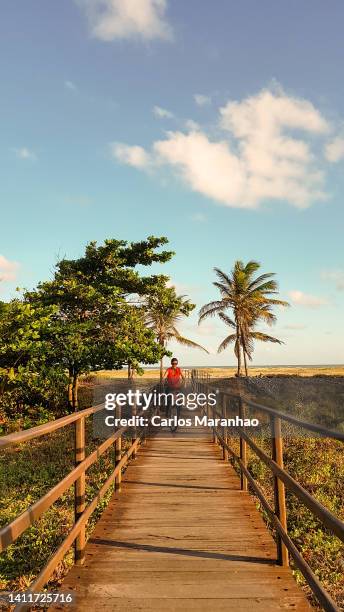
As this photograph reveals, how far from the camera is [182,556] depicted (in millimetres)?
4375

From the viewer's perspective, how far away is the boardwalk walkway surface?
348 centimetres

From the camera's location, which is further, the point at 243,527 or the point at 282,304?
the point at 282,304

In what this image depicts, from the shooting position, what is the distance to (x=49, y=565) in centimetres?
306

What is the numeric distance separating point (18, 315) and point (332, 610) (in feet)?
→ 40.7

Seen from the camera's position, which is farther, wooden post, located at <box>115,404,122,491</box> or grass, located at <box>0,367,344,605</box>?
grass, located at <box>0,367,344,605</box>

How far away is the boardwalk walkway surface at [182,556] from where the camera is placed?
3.48 m

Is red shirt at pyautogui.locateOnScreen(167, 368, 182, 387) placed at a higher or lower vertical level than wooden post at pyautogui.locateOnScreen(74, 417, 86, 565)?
higher

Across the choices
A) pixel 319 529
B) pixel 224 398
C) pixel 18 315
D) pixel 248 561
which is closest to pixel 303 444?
pixel 319 529

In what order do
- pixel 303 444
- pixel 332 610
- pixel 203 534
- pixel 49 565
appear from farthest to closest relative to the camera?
pixel 303 444 < pixel 203 534 < pixel 49 565 < pixel 332 610

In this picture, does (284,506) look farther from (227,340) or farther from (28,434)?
(227,340)

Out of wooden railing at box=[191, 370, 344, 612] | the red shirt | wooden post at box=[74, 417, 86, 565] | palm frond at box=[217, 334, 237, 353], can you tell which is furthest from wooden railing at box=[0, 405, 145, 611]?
palm frond at box=[217, 334, 237, 353]

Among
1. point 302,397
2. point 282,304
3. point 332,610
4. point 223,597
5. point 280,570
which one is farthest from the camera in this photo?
point 282,304

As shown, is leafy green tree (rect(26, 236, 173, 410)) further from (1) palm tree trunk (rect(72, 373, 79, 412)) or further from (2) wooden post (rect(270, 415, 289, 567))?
(2) wooden post (rect(270, 415, 289, 567))

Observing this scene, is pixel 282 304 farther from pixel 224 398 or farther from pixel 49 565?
pixel 49 565
